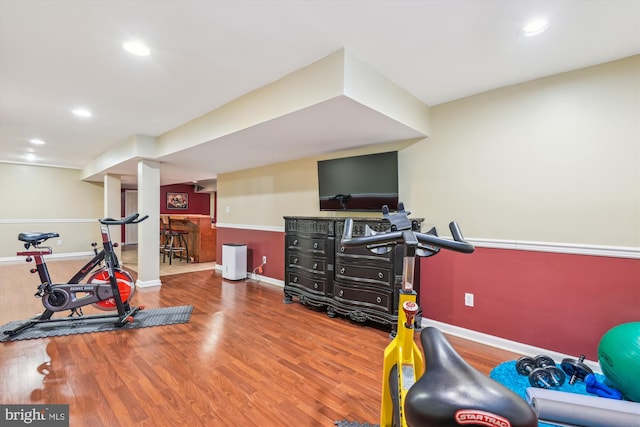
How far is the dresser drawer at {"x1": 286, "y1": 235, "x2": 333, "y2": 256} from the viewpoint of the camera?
3611 mm

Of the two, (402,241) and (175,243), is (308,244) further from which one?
(175,243)

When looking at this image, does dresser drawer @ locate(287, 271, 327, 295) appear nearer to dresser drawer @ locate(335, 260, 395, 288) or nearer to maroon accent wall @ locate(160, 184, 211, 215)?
dresser drawer @ locate(335, 260, 395, 288)

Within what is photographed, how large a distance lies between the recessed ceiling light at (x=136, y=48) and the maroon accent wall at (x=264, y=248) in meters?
3.18

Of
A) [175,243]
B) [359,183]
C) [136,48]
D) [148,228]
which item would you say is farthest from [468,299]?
[175,243]

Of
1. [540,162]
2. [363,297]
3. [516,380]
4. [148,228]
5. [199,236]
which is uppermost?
[540,162]

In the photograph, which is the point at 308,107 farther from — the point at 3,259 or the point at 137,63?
the point at 3,259

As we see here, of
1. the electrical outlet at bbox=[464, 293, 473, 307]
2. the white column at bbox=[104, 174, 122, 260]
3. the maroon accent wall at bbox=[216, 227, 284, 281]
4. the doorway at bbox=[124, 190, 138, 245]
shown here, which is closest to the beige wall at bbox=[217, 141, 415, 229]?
the maroon accent wall at bbox=[216, 227, 284, 281]

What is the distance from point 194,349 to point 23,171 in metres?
8.00

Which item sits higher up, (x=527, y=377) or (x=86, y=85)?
(x=86, y=85)

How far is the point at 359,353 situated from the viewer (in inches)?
100

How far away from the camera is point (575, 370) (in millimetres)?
2070

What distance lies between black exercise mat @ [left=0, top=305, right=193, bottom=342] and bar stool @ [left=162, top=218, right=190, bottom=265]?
3816 mm

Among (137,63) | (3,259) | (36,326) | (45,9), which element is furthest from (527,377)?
(3,259)

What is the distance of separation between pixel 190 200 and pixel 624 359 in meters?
11.5
